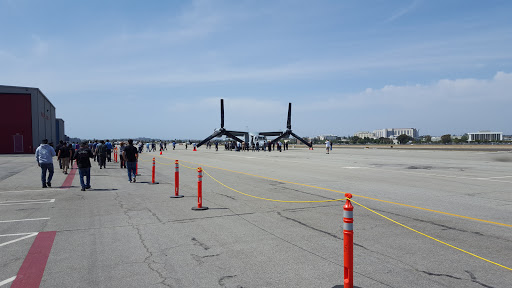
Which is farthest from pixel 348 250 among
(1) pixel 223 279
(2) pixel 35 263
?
(2) pixel 35 263

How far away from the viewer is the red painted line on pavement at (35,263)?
4.67m

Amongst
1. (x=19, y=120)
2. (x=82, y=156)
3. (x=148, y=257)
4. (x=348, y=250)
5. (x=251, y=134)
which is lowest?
(x=148, y=257)

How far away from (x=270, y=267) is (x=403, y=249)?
7.79ft

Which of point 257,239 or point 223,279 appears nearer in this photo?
point 223,279

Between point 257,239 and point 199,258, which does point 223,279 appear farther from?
point 257,239

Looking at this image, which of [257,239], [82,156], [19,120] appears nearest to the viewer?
[257,239]

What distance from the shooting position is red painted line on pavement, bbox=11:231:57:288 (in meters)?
4.67

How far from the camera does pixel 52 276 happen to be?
487 cm

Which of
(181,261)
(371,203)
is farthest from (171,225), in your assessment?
(371,203)

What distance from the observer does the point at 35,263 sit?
17.6 feet

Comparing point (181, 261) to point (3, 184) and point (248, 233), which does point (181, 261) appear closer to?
point (248, 233)

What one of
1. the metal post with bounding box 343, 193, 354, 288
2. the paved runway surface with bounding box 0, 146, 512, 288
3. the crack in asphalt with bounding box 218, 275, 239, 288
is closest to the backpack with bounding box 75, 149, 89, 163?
the paved runway surface with bounding box 0, 146, 512, 288

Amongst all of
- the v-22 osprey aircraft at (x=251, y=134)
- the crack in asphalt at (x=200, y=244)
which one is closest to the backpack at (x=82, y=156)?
the crack in asphalt at (x=200, y=244)

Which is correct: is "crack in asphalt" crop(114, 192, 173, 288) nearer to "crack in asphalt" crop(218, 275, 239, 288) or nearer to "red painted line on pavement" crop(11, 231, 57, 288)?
"crack in asphalt" crop(218, 275, 239, 288)
